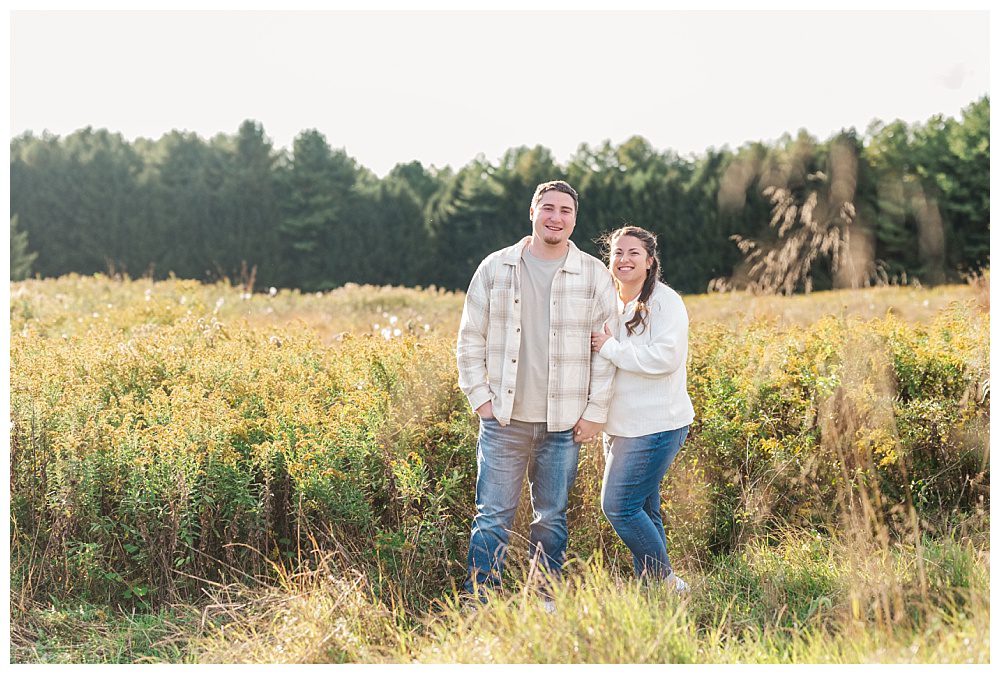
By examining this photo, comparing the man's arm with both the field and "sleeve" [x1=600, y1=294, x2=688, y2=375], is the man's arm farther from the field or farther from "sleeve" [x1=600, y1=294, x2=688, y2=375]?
the field

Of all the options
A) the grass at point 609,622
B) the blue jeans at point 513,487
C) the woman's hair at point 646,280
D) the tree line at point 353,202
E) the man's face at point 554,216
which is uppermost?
the tree line at point 353,202

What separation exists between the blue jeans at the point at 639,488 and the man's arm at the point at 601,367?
148 mm

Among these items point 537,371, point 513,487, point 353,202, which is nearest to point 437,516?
point 513,487

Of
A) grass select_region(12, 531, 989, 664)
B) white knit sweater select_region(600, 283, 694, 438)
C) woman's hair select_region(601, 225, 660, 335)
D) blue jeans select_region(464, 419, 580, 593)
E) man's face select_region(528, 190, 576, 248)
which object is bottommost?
grass select_region(12, 531, 989, 664)

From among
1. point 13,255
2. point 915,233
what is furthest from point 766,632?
point 13,255

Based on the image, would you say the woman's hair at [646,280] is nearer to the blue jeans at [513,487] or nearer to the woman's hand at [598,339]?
the woman's hand at [598,339]

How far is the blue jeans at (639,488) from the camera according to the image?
3.37 m

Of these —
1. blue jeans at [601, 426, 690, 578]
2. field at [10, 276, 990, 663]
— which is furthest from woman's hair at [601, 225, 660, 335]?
field at [10, 276, 990, 663]

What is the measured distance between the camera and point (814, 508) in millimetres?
4215

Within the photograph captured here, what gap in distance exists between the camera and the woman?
334cm

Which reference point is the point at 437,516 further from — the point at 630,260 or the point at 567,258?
the point at 630,260

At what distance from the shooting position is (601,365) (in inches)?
134

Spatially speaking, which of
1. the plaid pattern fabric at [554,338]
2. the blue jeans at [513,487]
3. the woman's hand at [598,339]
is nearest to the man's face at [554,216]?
the plaid pattern fabric at [554,338]
